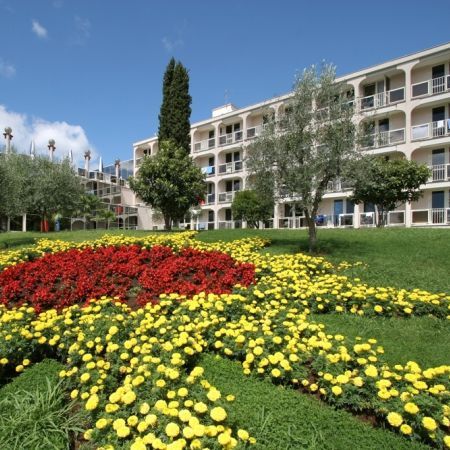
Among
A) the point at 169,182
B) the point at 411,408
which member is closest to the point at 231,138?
the point at 169,182

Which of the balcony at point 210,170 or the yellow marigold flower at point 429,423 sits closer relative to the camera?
the yellow marigold flower at point 429,423

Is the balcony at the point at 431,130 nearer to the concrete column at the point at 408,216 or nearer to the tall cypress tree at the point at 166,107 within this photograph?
the concrete column at the point at 408,216

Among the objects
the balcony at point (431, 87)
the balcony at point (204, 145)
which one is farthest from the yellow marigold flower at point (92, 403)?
the balcony at point (204, 145)

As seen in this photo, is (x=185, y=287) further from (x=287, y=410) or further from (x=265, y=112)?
(x=265, y=112)

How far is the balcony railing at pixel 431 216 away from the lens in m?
25.3

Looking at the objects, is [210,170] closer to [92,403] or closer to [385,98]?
[385,98]

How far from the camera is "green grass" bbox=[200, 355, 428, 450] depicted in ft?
9.45

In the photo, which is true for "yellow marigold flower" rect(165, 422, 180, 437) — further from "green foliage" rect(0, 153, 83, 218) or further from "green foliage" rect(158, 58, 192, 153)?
"green foliage" rect(0, 153, 83, 218)

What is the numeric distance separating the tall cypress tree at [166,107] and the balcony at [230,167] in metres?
15.3

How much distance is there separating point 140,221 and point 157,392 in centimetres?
5282

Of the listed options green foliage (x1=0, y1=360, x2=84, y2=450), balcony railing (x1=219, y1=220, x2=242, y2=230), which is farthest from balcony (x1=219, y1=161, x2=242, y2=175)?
green foliage (x1=0, y1=360, x2=84, y2=450)

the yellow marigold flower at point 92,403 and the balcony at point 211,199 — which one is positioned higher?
the balcony at point 211,199

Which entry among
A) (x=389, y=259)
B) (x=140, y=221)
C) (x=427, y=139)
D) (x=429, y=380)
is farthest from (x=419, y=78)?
(x=140, y=221)

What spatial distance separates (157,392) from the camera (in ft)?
10.4
